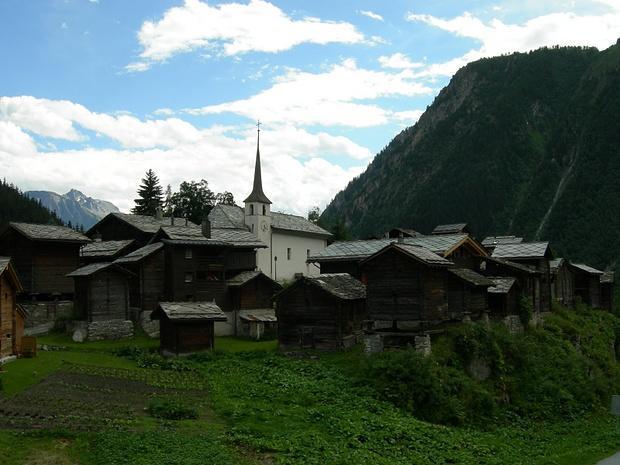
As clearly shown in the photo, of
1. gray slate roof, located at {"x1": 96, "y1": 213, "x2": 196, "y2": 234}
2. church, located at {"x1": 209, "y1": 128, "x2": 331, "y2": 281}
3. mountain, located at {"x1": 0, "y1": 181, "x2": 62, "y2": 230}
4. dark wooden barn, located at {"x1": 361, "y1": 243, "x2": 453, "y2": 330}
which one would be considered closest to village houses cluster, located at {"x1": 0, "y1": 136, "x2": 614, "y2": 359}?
dark wooden barn, located at {"x1": 361, "y1": 243, "x2": 453, "y2": 330}

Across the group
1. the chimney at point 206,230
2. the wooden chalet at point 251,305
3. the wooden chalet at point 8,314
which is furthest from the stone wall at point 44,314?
the wooden chalet at point 8,314

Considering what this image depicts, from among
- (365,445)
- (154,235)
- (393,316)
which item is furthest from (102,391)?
(154,235)

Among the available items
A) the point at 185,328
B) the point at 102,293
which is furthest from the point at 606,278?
the point at 102,293

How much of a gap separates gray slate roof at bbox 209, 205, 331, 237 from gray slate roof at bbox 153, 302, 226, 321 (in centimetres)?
2758

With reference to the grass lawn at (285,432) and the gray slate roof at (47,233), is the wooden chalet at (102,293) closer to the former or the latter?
the gray slate roof at (47,233)

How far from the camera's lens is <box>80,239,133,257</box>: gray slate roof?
54147 millimetres

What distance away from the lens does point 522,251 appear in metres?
54.2

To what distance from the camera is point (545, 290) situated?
53.6 metres

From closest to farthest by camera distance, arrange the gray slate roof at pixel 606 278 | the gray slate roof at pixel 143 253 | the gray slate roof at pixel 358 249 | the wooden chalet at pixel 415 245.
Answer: the wooden chalet at pixel 415 245, the gray slate roof at pixel 143 253, the gray slate roof at pixel 358 249, the gray slate roof at pixel 606 278

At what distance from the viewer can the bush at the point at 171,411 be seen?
23625mm

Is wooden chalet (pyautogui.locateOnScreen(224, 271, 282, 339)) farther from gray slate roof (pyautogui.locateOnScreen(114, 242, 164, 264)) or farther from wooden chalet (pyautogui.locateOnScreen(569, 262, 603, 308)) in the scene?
wooden chalet (pyautogui.locateOnScreen(569, 262, 603, 308))

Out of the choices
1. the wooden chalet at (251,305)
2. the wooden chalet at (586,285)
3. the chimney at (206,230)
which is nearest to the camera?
the wooden chalet at (251,305)

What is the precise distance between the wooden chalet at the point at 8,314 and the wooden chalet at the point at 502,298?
96.9ft

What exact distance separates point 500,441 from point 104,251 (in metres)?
38.1
